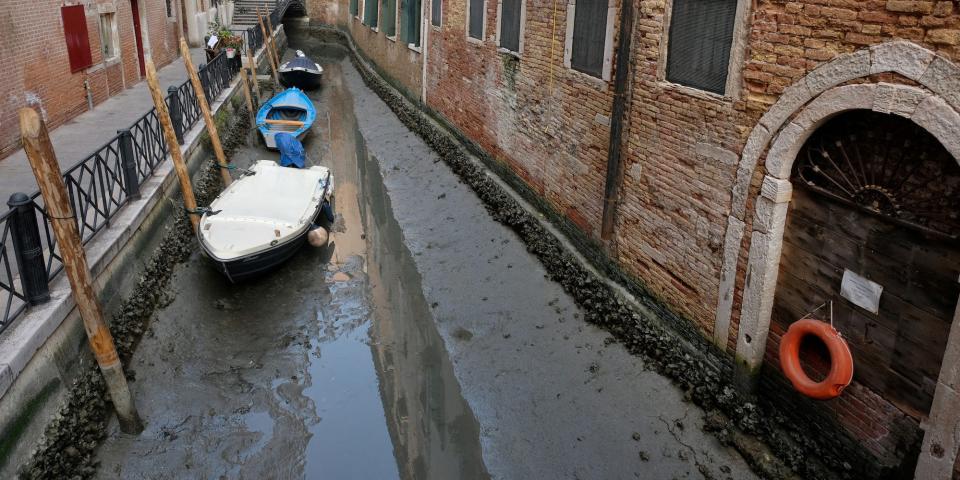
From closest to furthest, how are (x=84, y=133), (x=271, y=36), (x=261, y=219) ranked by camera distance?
(x=261, y=219) → (x=84, y=133) → (x=271, y=36)

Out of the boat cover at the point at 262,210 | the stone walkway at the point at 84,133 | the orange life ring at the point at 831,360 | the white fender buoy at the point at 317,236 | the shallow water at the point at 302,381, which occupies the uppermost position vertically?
the orange life ring at the point at 831,360

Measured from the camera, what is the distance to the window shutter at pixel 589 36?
750 centimetres

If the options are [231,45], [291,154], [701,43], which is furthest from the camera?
[231,45]

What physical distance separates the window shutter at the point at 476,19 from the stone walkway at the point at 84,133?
20.0 feet

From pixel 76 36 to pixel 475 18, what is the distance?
716 centimetres

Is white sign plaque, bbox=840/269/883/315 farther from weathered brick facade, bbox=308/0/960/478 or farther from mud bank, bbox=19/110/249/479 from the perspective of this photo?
mud bank, bbox=19/110/249/479

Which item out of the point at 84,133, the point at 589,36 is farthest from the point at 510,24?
the point at 84,133

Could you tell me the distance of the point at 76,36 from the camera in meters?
12.7

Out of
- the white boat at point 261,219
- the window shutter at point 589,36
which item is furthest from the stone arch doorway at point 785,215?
the white boat at point 261,219

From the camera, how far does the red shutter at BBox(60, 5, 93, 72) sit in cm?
1229

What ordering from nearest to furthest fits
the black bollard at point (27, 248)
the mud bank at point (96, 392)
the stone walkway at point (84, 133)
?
1. the mud bank at point (96, 392)
2. the black bollard at point (27, 248)
3. the stone walkway at point (84, 133)

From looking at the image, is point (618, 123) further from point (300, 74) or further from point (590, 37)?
point (300, 74)

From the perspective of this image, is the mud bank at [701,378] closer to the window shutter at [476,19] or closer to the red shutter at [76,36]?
the window shutter at [476,19]

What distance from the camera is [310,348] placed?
7801mm
